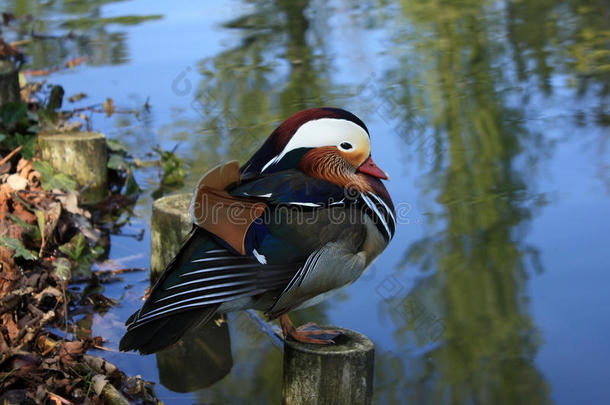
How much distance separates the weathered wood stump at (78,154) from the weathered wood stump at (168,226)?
1.29m

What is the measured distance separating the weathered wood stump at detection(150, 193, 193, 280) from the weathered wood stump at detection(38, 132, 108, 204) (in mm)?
1290

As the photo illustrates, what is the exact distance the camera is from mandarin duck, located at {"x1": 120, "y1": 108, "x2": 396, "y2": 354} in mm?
2344

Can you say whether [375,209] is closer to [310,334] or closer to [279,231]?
[279,231]

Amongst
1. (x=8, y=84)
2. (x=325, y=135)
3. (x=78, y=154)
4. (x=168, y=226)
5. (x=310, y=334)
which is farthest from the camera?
(x=8, y=84)

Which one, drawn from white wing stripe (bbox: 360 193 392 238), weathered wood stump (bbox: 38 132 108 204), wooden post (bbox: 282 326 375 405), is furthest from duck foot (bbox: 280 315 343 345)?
weathered wood stump (bbox: 38 132 108 204)

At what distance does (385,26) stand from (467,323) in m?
5.31

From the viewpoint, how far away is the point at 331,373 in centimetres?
257

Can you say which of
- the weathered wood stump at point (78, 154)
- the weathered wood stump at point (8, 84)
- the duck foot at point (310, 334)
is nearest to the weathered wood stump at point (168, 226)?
Answer: the duck foot at point (310, 334)

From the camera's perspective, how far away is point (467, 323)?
369cm

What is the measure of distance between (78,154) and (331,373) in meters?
2.84

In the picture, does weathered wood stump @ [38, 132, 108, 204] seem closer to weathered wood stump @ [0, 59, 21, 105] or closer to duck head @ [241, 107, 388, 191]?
weathered wood stump @ [0, 59, 21, 105]

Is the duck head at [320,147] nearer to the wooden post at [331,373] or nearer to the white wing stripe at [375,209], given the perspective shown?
the white wing stripe at [375,209]

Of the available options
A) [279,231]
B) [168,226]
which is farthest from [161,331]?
[168,226]

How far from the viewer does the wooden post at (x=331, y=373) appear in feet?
8.41
